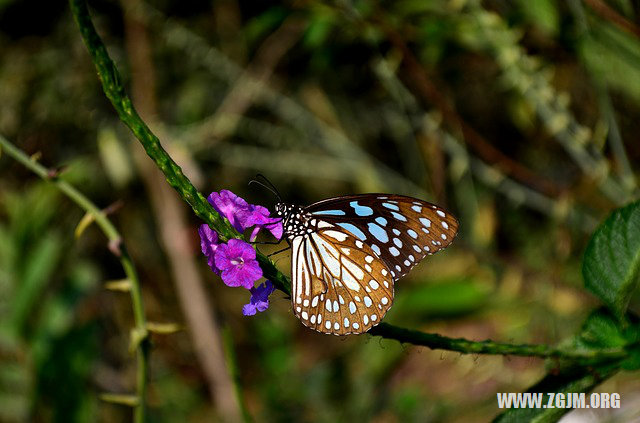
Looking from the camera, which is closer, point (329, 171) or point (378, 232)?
point (378, 232)

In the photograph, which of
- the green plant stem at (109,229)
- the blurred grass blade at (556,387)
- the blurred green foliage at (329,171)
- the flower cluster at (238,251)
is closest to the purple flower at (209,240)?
the flower cluster at (238,251)

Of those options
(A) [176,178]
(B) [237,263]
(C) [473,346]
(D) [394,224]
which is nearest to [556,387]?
(C) [473,346]

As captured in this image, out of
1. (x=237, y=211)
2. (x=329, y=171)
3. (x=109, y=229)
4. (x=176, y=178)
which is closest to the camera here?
(x=176, y=178)

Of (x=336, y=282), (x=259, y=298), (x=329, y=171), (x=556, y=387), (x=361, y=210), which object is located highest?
(x=329, y=171)

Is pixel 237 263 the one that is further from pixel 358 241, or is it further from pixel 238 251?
pixel 358 241

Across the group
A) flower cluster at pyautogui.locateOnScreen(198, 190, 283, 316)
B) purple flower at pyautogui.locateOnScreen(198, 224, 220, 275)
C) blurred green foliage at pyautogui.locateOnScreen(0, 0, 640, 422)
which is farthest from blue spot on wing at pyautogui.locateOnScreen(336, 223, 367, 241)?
blurred green foliage at pyautogui.locateOnScreen(0, 0, 640, 422)

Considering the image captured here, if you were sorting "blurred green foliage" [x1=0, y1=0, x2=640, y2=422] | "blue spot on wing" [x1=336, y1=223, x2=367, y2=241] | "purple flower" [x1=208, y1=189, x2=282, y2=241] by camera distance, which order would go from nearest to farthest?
"purple flower" [x1=208, y1=189, x2=282, y2=241] < "blue spot on wing" [x1=336, y1=223, x2=367, y2=241] < "blurred green foliage" [x1=0, y1=0, x2=640, y2=422]

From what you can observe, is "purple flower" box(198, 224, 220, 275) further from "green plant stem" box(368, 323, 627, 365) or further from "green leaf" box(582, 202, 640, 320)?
"green leaf" box(582, 202, 640, 320)
